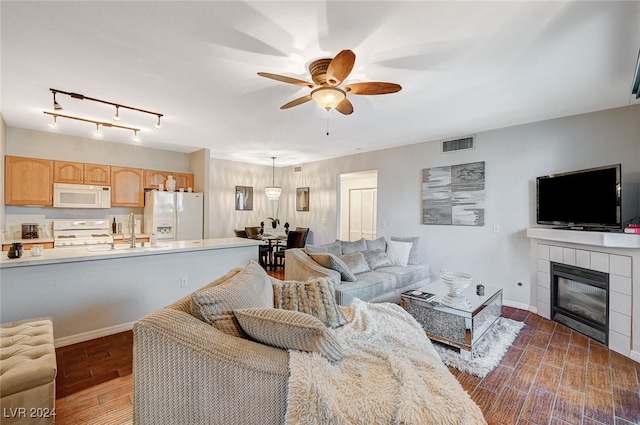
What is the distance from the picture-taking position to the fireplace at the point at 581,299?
282 centimetres

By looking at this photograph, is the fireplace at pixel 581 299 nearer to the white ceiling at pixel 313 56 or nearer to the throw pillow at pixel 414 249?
the throw pillow at pixel 414 249

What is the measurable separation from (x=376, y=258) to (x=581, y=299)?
92.8 inches

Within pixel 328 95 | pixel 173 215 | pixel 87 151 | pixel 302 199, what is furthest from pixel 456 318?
pixel 87 151

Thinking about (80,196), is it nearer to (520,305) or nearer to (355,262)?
(355,262)

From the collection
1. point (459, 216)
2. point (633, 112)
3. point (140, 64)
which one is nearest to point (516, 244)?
point (459, 216)

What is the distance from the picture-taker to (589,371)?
230 centimetres

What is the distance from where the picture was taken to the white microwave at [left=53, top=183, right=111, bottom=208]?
4316 mm

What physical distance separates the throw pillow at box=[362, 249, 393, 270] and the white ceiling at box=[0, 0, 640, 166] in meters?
1.89

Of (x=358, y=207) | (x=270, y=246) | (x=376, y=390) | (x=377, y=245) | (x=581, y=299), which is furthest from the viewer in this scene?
(x=358, y=207)

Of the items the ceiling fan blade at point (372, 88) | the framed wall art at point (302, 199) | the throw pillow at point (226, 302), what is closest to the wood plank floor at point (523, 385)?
the throw pillow at point (226, 302)

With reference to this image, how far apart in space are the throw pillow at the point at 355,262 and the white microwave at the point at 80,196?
423 cm

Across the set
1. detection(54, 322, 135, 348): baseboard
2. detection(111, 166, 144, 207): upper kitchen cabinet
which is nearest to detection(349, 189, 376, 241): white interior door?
detection(111, 166, 144, 207): upper kitchen cabinet

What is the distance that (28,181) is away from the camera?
413 centimetres

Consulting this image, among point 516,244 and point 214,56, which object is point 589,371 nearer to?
point 516,244
